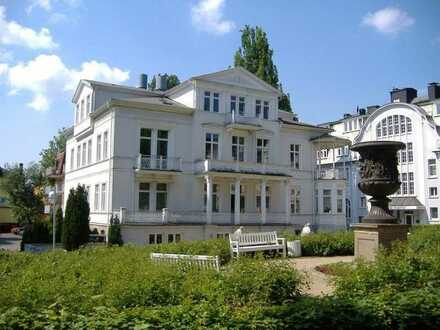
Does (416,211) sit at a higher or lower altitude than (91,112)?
lower

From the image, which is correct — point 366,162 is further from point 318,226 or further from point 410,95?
point 410,95

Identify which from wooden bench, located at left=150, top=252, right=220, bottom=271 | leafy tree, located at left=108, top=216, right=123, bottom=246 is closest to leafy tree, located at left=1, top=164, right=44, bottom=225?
leafy tree, located at left=108, top=216, right=123, bottom=246

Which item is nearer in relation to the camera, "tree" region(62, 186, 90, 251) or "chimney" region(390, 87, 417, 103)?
"tree" region(62, 186, 90, 251)

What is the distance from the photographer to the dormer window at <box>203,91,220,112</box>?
109ft

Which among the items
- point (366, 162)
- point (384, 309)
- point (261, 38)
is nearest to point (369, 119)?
point (261, 38)

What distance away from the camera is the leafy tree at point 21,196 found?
56.6m

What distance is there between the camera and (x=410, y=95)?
56719 millimetres

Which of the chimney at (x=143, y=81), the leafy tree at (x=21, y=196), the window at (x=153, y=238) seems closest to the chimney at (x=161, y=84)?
the chimney at (x=143, y=81)

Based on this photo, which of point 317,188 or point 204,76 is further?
point 317,188

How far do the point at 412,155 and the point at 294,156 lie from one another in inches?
692

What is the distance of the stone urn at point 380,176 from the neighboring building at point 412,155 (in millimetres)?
30921

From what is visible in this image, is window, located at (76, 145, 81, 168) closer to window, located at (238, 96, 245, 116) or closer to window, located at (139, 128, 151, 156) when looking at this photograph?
window, located at (139, 128, 151, 156)

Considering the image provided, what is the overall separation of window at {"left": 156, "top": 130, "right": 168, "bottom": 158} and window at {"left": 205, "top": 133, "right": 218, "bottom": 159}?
3037 millimetres

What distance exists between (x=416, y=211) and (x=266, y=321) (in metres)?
46.7
